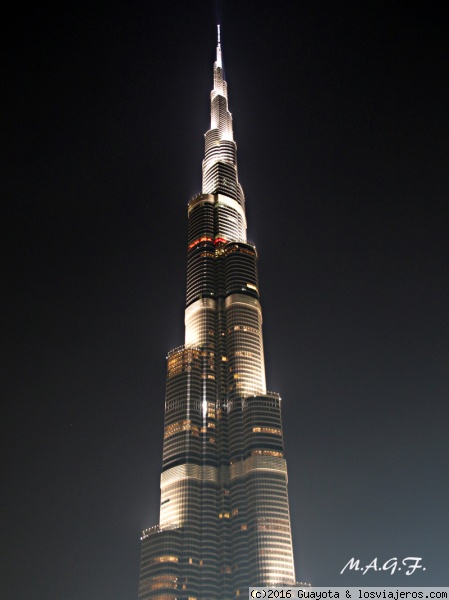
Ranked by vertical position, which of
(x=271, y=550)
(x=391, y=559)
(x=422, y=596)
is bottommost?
(x=422, y=596)

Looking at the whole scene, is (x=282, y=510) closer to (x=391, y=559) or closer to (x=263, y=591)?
(x=263, y=591)

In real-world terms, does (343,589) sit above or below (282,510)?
below

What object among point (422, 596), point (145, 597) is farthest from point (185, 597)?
point (422, 596)

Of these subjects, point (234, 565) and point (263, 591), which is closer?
point (263, 591)

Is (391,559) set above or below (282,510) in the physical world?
below

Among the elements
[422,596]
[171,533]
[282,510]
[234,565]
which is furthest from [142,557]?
[422,596]

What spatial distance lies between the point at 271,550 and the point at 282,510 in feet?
39.6

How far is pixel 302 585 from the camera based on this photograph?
183 m

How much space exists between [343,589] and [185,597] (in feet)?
180

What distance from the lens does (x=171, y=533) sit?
197 m

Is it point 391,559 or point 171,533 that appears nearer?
point 391,559

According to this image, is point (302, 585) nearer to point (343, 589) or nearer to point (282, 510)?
point (282, 510)

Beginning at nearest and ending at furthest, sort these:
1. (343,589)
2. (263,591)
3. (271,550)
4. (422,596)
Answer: (422,596) → (343,589) → (263,591) → (271,550)

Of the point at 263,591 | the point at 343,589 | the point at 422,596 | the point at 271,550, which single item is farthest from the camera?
the point at 271,550
